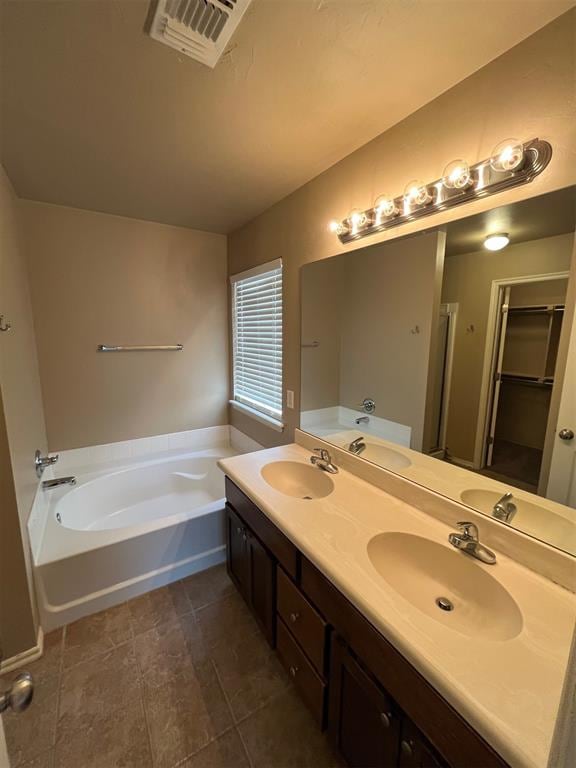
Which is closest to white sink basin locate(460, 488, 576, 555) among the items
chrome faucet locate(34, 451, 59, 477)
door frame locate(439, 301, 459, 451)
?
door frame locate(439, 301, 459, 451)

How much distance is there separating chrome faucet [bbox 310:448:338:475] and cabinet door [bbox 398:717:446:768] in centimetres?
91

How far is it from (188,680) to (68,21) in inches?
92.7

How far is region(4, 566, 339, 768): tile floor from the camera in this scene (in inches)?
43.5

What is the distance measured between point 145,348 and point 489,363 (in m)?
2.35

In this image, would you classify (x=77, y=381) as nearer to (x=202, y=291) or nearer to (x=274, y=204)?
(x=202, y=291)

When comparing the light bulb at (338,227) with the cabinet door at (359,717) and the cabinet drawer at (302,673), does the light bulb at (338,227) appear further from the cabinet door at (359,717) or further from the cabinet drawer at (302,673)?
the cabinet drawer at (302,673)

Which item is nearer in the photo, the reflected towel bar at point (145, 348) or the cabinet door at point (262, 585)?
the cabinet door at point (262, 585)

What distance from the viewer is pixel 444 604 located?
0.96 meters

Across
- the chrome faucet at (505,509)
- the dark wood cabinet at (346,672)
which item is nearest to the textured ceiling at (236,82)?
the chrome faucet at (505,509)

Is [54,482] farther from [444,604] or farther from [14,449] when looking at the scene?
[444,604]

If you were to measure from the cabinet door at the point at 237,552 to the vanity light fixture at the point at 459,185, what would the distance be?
5.19 feet

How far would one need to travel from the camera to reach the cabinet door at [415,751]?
0.68m

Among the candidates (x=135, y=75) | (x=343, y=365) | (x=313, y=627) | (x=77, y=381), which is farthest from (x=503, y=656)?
(x=77, y=381)

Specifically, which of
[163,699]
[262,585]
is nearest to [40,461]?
[163,699]
